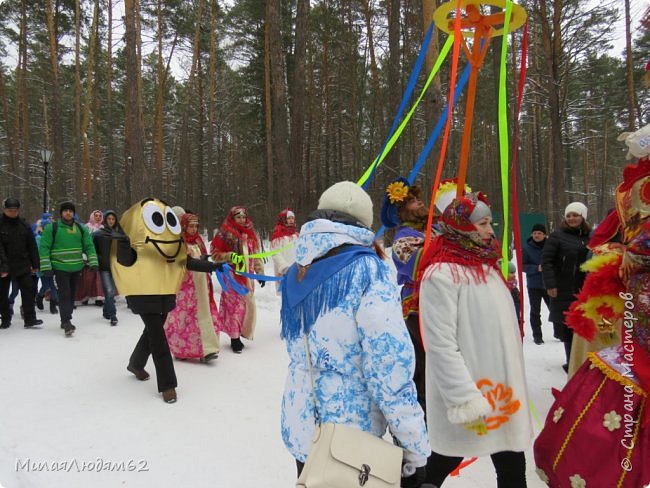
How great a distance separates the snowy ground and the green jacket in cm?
111

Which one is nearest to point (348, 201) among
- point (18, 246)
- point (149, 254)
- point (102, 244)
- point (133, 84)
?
point (149, 254)

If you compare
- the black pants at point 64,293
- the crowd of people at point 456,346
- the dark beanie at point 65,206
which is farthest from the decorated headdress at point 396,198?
the dark beanie at point 65,206

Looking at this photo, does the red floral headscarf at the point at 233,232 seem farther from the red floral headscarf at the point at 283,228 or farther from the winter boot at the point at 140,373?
the winter boot at the point at 140,373

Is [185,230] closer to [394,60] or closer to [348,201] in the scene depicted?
[348,201]

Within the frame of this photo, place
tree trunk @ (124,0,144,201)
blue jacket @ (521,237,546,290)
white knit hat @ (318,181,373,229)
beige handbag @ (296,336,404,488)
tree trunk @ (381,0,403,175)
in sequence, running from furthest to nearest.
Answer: tree trunk @ (381,0,403,175), tree trunk @ (124,0,144,201), blue jacket @ (521,237,546,290), white knit hat @ (318,181,373,229), beige handbag @ (296,336,404,488)

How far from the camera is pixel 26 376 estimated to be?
5.02 m

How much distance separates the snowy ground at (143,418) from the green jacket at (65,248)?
1.11 metres

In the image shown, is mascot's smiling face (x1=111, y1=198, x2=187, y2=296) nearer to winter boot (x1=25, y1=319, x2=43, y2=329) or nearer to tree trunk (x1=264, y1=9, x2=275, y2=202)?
winter boot (x1=25, y1=319, x2=43, y2=329)

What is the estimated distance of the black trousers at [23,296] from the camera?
23.5ft

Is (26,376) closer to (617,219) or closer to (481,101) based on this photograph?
(617,219)

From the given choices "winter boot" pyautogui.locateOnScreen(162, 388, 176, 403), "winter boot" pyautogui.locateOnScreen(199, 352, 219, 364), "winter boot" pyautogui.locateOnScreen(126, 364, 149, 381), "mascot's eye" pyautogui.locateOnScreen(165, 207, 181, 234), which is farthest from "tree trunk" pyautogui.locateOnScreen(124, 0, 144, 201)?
"winter boot" pyautogui.locateOnScreen(162, 388, 176, 403)

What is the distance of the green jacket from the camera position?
6.73 m

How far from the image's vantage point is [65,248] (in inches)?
271

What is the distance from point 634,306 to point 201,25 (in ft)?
65.8
